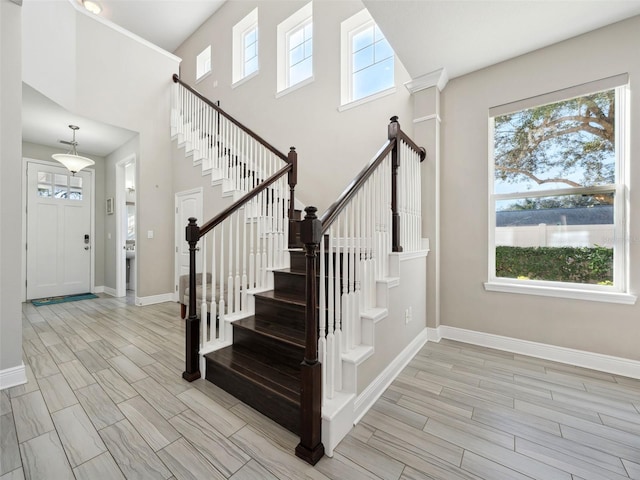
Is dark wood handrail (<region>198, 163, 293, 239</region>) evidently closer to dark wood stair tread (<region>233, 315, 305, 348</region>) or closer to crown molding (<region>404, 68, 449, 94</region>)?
dark wood stair tread (<region>233, 315, 305, 348</region>)

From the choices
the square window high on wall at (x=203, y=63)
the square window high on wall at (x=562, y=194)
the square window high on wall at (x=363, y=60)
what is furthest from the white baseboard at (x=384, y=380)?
the square window high on wall at (x=203, y=63)

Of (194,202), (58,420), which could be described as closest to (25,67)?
(194,202)

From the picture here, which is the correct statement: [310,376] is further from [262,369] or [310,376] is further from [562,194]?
[562,194]

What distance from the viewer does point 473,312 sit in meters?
2.74

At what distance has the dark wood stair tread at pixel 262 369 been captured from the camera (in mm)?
1610

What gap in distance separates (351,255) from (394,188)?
2.98 feet

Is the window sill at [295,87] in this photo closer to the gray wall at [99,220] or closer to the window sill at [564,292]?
the window sill at [564,292]

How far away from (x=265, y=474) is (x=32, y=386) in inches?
76.1

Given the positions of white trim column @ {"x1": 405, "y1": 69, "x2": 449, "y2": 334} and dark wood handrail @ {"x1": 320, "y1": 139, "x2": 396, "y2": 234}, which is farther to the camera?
white trim column @ {"x1": 405, "y1": 69, "x2": 449, "y2": 334}

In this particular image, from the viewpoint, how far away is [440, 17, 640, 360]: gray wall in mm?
2109

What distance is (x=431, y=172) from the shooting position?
2768mm

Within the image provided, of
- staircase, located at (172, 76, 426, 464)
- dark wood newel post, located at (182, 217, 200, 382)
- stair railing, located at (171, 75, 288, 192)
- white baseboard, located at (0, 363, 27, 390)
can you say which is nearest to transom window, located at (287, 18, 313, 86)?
stair railing, located at (171, 75, 288, 192)

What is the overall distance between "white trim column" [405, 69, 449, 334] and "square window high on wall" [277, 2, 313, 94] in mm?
1935

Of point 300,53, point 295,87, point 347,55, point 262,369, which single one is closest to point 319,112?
point 295,87
